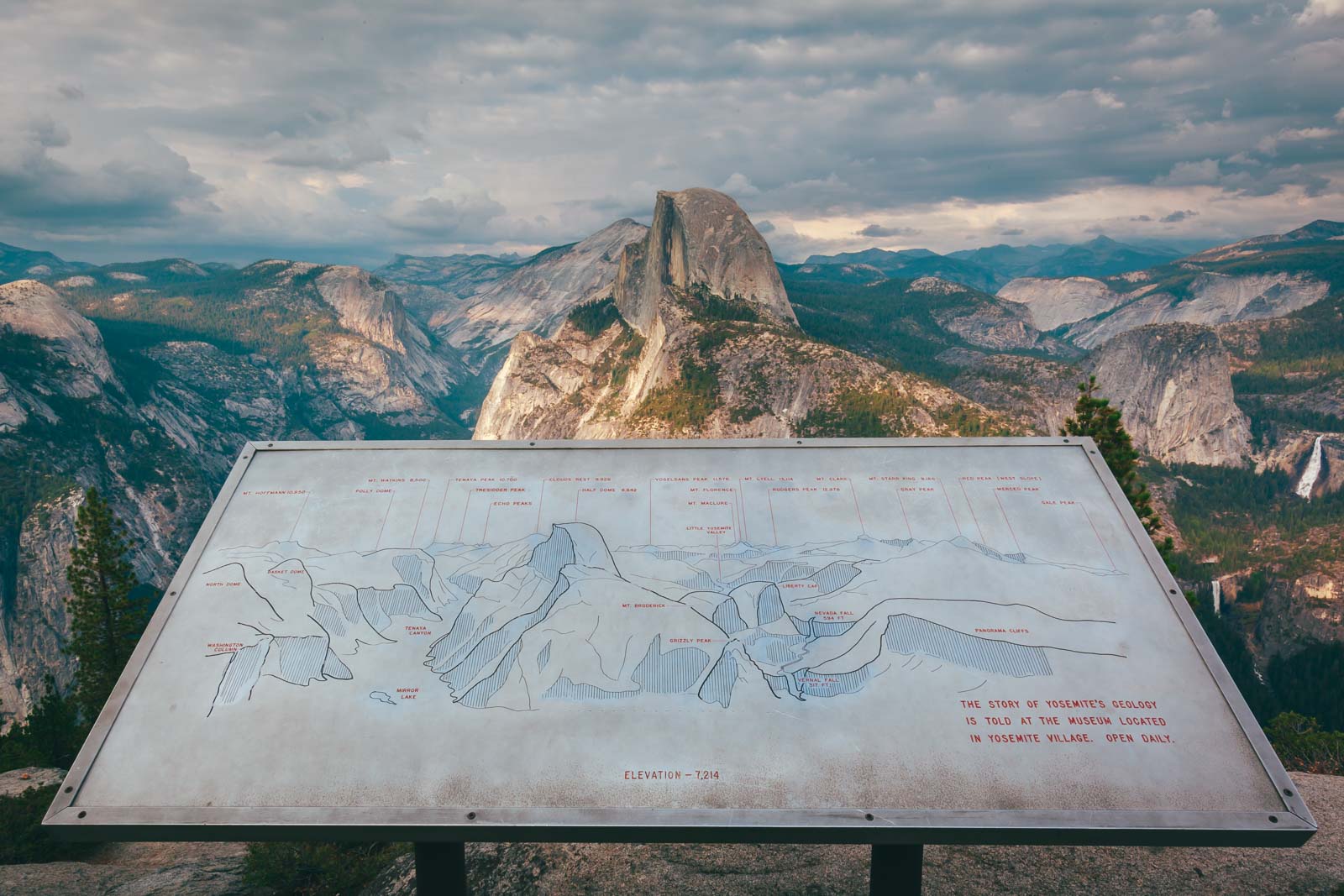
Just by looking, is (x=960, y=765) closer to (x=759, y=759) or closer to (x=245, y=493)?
(x=759, y=759)

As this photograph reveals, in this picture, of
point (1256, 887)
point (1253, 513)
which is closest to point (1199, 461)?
point (1253, 513)

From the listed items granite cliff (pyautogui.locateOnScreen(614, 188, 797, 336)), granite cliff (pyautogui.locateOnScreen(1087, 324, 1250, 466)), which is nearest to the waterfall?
granite cliff (pyautogui.locateOnScreen(1087, 324, 1250, 466))

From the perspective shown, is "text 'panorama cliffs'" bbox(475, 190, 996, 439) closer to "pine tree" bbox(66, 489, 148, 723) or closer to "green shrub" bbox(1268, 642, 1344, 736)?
"green shrub" bbox(1268, 642, 1344, 736)

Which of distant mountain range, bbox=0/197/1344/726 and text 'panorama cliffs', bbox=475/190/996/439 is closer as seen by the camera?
distant mountain range, bbox=0/197/1344/726

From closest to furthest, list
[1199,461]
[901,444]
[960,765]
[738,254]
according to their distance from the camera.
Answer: [960,765], [901,444], [738,254], [1199,461]

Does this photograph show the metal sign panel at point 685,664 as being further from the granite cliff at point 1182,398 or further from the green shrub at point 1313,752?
the granite cliff at point 1182,398

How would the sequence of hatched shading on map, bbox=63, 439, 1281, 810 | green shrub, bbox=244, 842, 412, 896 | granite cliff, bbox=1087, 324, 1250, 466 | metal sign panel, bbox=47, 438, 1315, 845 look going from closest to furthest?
metal sign panel, bbox=47, 438, 1315, 845 < hatched shading on map, bbox=63, 439, 1281, 810 < green shrub, bbox=244, 842, 412, 896 < granite cliff, bbox=1087, 324, 1250, 466
